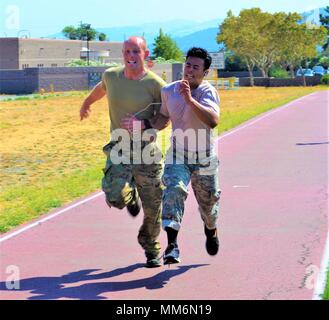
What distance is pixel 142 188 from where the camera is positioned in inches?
280

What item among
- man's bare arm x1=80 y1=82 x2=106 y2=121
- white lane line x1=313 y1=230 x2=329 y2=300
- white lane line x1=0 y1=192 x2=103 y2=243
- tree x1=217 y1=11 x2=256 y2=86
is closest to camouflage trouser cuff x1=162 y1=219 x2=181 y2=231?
white lane line x1=313 y1=230 x2=329 y2=300

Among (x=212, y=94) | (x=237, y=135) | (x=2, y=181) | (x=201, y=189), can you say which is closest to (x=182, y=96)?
(x=212, y=94)

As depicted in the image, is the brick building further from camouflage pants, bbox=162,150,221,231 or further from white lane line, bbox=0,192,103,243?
camouflage pants, bbox=162,150,221,231

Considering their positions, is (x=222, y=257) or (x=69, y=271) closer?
(x=69, y=271)

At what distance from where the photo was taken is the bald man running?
701cm

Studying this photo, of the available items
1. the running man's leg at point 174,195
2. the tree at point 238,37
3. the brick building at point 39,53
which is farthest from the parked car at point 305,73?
the running man's leg at point 174,195

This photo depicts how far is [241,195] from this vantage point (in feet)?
37.6

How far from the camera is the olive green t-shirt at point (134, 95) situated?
700cm

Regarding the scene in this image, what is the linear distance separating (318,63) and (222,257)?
128m

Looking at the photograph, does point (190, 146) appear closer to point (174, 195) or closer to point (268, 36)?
point (174, 195)

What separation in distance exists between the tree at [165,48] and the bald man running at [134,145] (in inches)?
4334

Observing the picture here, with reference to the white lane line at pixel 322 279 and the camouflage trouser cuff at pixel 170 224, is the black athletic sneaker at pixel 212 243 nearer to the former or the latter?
the camouflage trouser cuff at pixel 170 224

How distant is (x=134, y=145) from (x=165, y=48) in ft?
367
